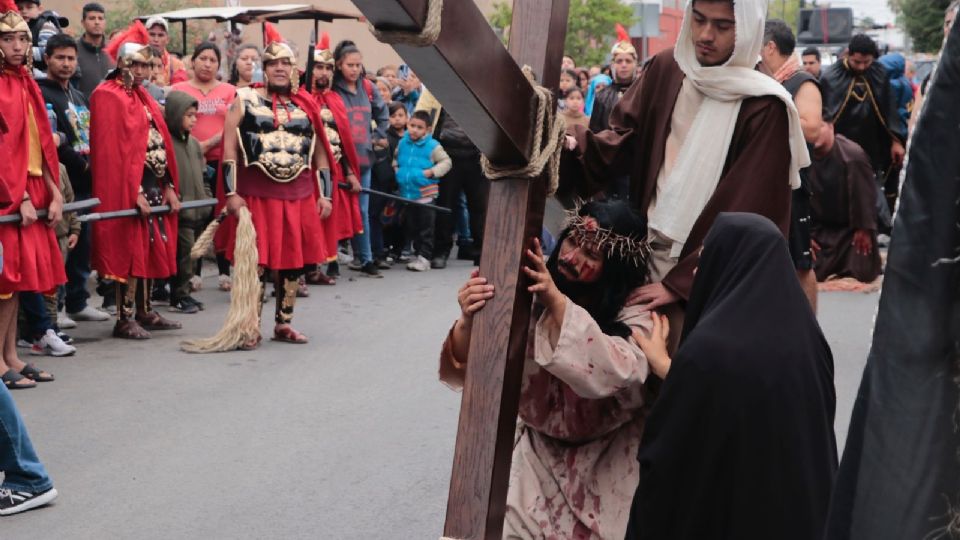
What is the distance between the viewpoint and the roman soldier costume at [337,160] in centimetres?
1119

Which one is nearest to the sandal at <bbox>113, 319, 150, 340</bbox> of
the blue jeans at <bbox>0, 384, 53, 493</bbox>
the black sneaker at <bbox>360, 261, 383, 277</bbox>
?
the blue jeans at <bbox>0, 384, 53, 493</bbox>

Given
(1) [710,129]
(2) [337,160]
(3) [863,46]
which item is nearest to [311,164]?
(2) [337,160]

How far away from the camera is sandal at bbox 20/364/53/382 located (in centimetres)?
834

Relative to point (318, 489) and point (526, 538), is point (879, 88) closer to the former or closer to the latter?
point (318, 489)

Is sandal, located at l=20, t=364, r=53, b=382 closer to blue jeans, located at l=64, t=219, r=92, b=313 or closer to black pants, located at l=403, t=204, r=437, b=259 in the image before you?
blue jeans, located at l=64, t=219, r=92, b=313

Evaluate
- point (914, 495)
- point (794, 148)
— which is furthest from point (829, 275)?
point (914, 495)

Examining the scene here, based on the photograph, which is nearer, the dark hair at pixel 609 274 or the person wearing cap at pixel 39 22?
the dark hair at pixel 609 274

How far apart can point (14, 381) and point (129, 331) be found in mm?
1807

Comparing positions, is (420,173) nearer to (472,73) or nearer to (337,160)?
(337,160)

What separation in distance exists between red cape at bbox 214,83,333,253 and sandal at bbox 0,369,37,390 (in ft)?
6.67

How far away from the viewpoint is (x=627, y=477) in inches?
153

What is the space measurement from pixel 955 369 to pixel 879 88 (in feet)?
35.4

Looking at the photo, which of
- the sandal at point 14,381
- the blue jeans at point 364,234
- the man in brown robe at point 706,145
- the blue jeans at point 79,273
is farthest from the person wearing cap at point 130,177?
the man in brown robe at point 706,145

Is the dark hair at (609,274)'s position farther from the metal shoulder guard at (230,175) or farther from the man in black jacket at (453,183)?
the man in black jacket at (453,183)
